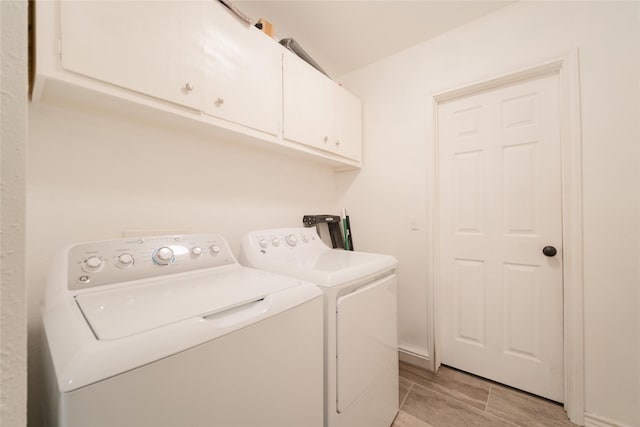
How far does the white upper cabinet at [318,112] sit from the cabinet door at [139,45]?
0.57 m

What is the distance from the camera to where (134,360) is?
52 centimetres

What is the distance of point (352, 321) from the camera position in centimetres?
110

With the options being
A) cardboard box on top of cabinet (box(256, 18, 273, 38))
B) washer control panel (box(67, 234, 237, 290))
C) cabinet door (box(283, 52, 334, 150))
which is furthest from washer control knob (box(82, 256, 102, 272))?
cardboard box on top of cabinet (box(256, 18, 273, 38))

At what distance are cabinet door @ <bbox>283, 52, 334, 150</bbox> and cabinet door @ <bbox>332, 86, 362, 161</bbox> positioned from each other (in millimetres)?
94

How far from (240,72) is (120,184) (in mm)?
823

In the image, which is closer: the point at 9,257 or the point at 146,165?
the point at 9,257

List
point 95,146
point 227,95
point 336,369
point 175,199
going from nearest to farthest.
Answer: point 336,369 < point 95,146 < point 227,95 < point 175,199

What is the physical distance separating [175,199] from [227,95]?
0.63 m

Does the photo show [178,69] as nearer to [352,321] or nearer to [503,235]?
[352,321]

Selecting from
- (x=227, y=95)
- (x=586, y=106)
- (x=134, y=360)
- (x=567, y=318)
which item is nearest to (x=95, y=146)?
(x=227, y=95)

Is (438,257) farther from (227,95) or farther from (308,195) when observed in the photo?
(227,95)

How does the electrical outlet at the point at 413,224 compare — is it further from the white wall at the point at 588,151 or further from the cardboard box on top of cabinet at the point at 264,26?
the cardboard box on top of cabinet at the point at 264,26

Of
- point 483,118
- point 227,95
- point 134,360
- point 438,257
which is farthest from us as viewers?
point 438,257

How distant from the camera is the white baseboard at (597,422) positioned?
1300 millimetres
